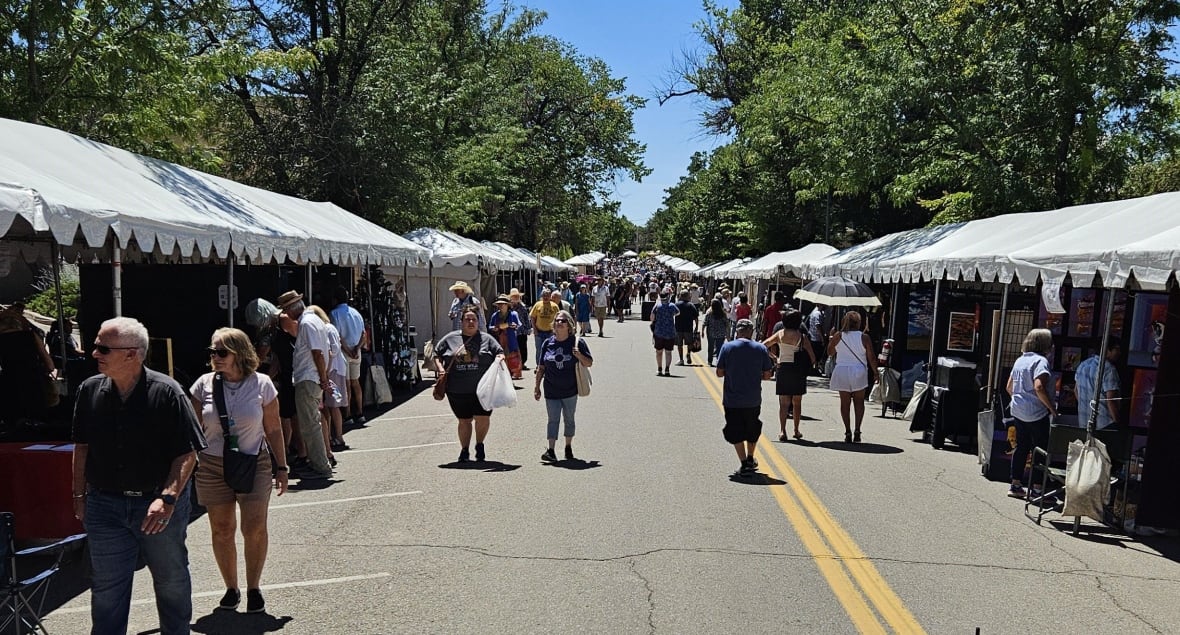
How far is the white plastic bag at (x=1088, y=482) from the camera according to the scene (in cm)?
745

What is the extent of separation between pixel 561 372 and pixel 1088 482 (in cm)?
506

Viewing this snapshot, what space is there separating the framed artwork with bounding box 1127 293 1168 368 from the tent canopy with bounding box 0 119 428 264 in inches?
348

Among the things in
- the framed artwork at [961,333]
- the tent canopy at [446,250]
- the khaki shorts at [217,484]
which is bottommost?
the khaki shorts at [217,484]

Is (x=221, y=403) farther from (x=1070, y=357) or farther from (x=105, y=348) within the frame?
(x=1070, y=357)

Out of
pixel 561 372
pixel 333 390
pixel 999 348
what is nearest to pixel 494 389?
pixel 561 372

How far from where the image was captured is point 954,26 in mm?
17688

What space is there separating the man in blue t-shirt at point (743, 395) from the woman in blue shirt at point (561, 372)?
1503mm

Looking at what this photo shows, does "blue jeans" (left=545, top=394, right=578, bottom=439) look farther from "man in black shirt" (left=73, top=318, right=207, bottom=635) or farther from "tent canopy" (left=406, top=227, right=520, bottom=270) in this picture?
"tent canopy" (left=406, top=227, right=520, bottom=270)

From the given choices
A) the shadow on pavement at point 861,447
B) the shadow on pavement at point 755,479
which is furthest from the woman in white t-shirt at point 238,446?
the shadow on pavement at point 861,447

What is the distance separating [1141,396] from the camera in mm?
8492

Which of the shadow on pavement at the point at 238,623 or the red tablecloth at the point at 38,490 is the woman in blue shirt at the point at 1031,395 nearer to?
the shadow on pavement at the point at 238,623

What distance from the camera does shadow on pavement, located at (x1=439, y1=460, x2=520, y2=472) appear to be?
9359 mm

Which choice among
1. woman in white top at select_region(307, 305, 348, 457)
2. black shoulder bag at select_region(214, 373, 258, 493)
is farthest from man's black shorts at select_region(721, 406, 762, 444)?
black shoulder bag at select_region(214, 373, 258, 493)

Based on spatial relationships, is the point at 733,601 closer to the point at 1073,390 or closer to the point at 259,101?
the point at 1073,390
